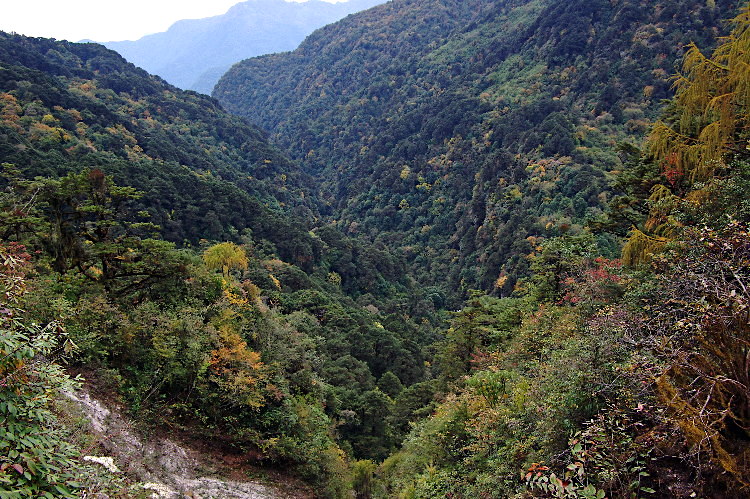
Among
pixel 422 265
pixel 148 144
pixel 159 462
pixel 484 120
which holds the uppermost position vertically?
pixel 148 144

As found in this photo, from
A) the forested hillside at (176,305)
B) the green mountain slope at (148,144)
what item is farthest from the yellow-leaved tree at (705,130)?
the green mountain slope at (148,144)

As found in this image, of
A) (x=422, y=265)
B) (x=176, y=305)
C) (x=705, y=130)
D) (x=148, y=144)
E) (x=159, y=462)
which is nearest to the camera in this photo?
(x=705, y=130)

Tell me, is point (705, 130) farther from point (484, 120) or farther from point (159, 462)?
point (484, 120)

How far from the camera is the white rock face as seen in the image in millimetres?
7844

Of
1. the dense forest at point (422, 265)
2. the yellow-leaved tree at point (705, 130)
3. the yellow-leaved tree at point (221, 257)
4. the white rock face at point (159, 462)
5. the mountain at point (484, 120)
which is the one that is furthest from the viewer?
the mountain at point (484, 120)

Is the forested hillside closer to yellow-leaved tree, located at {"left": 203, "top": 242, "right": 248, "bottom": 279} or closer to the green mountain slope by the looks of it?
yellow-leaved tree, located at {"left": 203, "top": 242, "right": 248, "bottom": 279}

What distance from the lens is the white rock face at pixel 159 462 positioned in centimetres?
784

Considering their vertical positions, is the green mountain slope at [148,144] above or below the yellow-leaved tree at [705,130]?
above

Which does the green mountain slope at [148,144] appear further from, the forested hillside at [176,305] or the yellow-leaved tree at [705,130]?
the yellow-leaved tree at [705,130]

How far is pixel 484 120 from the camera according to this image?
71.6m

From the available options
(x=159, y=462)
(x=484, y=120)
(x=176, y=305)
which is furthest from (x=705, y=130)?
(x=484, y=120)

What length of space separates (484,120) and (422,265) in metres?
28.1

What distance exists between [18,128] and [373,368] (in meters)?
36.6

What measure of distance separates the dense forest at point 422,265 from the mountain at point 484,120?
466 millimetres
